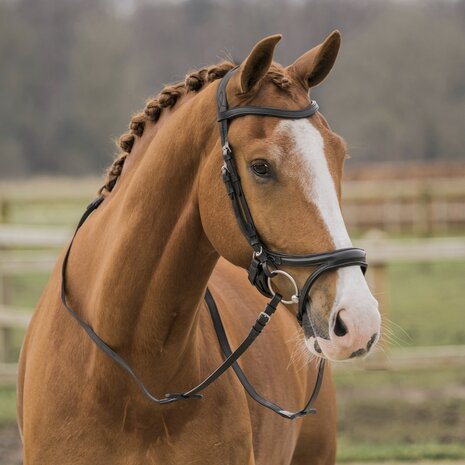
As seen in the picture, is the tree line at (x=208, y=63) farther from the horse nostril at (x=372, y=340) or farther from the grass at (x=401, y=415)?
the horse nostril at (x=372, y=340)

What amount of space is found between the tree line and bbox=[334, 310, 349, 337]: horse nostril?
4017 centimetres

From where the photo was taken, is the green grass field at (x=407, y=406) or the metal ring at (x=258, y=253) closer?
the metal ring at (x=258, y=253)

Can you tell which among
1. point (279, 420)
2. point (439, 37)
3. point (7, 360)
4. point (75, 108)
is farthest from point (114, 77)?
point (279, 420)

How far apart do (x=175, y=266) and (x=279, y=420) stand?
3.18 feet

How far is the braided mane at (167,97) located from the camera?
2.88 metres

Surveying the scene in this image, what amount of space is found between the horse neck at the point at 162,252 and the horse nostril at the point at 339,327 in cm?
62

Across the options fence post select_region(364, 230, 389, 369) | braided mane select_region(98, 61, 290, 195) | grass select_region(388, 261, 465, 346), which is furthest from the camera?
grass select_region(388, 261, 465, 346)

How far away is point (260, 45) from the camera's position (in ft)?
8.79

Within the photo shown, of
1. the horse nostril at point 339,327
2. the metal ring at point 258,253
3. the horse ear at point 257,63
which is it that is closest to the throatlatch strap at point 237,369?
the metal ring at point 258,253

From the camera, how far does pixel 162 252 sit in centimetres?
301

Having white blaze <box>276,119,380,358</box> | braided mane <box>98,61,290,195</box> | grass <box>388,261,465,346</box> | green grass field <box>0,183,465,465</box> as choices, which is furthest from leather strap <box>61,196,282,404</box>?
grass <box>388,261,465,346</box>

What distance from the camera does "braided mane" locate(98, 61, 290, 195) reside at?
2.88 meters

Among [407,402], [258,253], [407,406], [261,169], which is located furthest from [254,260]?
[407,402]

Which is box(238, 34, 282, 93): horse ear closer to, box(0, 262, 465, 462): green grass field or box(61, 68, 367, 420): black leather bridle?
box(61, 68, 367, 420): black leather bridle
